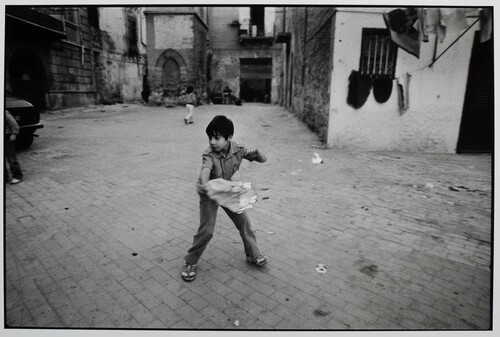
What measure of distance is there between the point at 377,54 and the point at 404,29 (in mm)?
762

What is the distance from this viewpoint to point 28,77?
14.2 m

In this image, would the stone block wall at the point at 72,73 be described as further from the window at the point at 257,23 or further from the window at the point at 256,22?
the window at the point at 256,22

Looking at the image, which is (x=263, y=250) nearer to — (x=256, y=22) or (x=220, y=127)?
(x=220, y=127)

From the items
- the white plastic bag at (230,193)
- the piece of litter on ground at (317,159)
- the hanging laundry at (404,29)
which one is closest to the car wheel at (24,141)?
the piece of litter on ground at (317,159)

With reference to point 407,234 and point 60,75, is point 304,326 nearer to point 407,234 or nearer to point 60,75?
point 407,234

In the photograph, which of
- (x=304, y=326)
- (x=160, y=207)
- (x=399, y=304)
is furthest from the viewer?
(x=160, y=207)

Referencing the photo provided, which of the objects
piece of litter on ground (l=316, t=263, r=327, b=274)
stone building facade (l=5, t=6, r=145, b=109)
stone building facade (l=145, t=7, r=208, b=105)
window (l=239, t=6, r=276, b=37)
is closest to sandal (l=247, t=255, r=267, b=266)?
piece of litter on ground (l=316, t=263, r=327, b=274)

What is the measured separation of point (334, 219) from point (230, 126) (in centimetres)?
211

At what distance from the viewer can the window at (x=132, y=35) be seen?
20744 mm

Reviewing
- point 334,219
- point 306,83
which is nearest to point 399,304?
point 334,219

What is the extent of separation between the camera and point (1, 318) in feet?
7.08

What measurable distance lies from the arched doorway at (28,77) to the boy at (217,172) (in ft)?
46.4

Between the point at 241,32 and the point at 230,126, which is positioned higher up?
the point at 241,32

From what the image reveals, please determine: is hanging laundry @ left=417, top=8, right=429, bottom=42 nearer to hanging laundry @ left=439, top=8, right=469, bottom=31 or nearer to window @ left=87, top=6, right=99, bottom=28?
hanging laundry @ left=439, top=8, right=469, bottom=31
